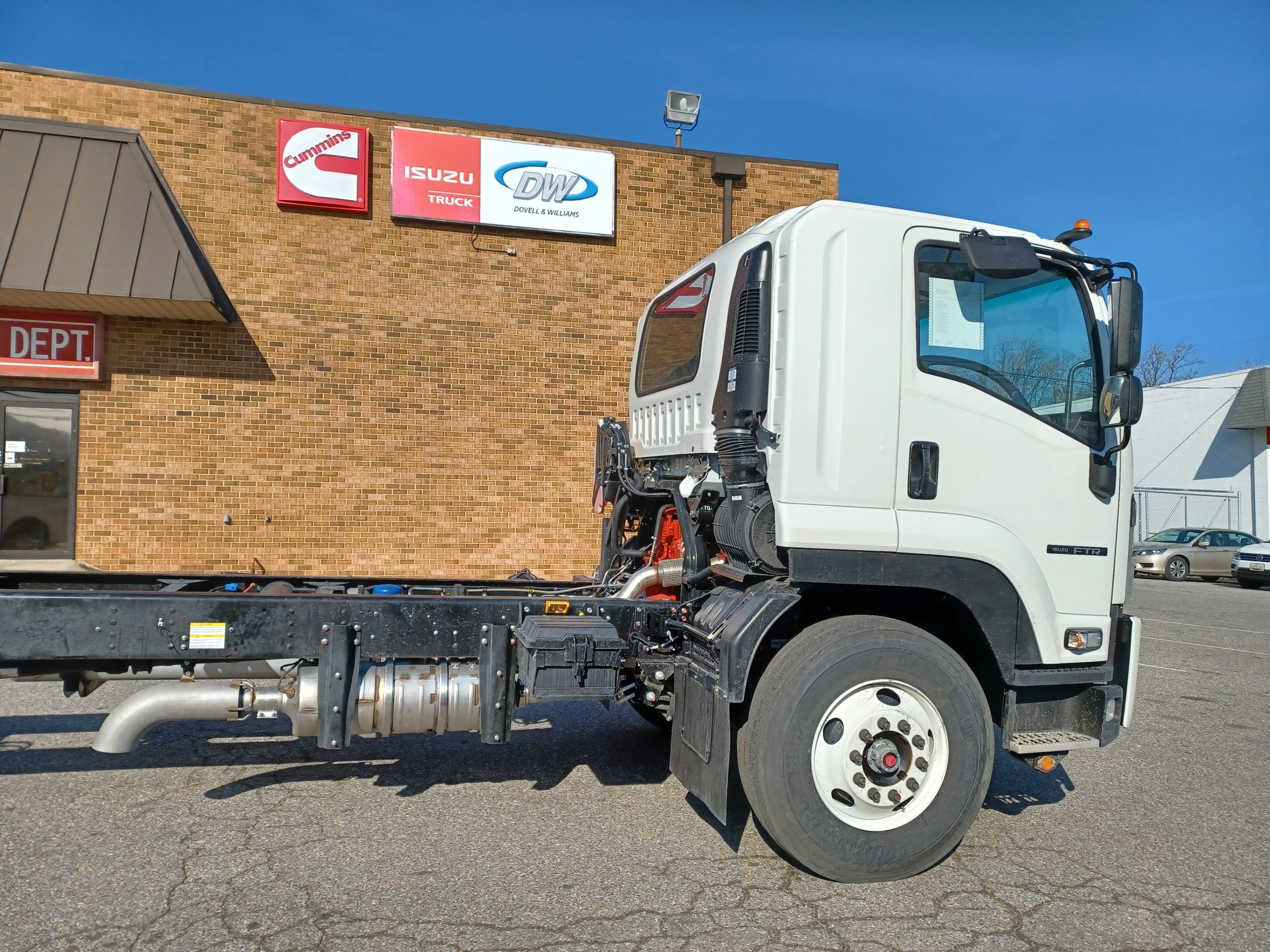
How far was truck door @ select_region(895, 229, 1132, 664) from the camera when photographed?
4023 mm

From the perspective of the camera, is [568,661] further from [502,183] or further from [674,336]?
[502,183]

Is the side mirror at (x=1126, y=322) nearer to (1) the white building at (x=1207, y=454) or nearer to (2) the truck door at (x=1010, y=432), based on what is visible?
(2) the truck door at (x=1010, y=432)

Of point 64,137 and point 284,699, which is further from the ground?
point 64,137

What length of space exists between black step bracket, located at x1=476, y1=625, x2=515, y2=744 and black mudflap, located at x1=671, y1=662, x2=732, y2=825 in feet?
2.59

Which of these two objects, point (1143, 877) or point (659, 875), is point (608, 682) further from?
point (1143, 877)

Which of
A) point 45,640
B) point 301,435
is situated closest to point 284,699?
point 45,640

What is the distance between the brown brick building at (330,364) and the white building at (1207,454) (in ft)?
77.2

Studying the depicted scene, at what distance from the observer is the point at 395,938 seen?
129 inches

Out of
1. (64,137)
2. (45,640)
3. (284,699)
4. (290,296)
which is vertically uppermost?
(64,137)

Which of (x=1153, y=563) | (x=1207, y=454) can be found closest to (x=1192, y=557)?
(x=1153, y=563)

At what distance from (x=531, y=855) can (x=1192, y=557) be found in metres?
23.6

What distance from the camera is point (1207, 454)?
30172mm

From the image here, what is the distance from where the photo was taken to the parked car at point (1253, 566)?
2074 centimetres

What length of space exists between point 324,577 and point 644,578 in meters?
2.20
